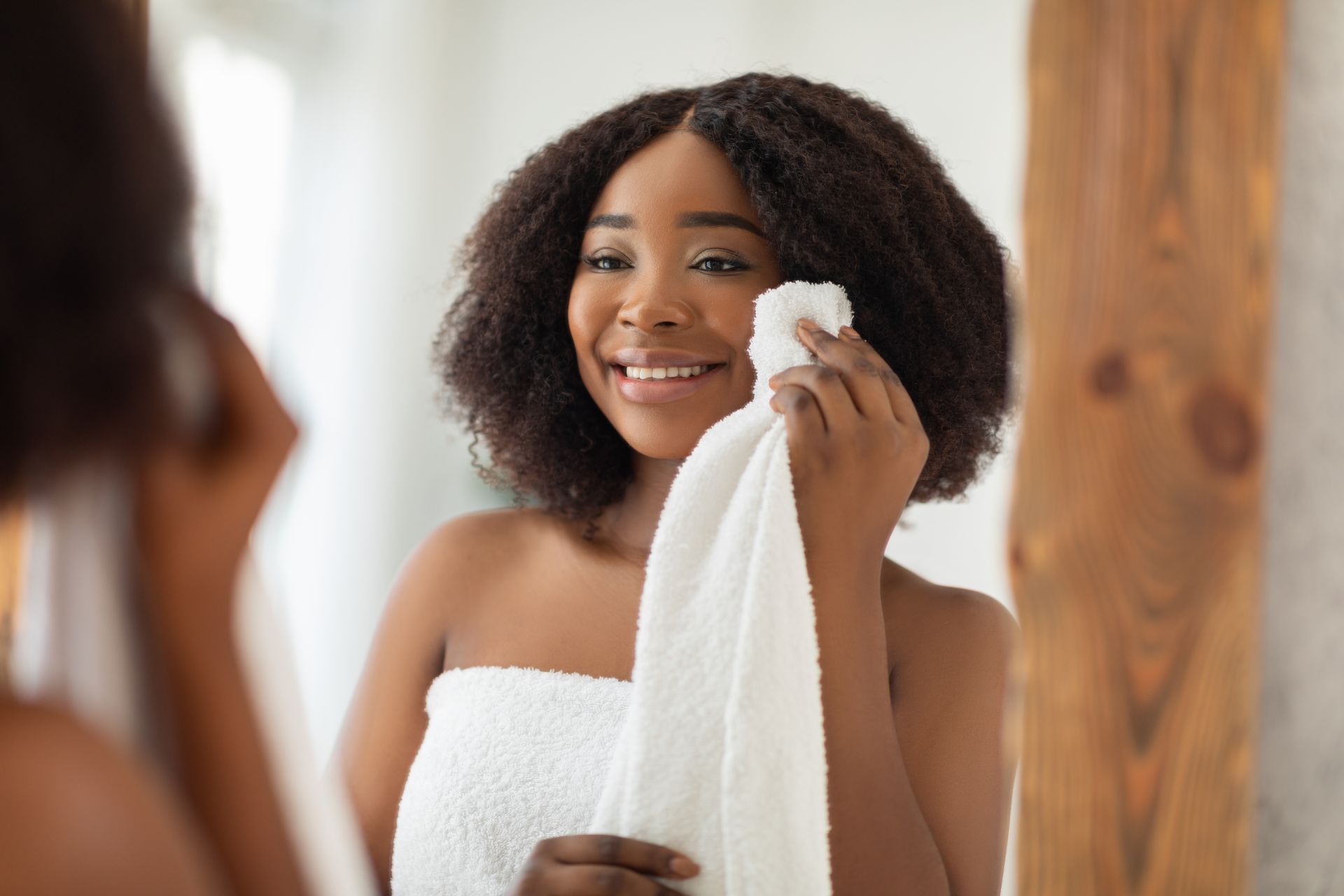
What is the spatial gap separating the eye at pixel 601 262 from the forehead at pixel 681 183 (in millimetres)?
38

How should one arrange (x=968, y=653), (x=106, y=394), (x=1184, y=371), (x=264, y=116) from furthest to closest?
1. (x=264, y=116)
2. (x=968, y=653)
3. (x=1184, y=371)
4. (x=106, y=394)

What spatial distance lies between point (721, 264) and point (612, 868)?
1.53ft

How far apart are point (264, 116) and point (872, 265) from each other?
154 cm

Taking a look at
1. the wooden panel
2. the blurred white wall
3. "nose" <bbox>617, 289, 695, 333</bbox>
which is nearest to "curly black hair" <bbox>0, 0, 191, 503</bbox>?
the wooden panel

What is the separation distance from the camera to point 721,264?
3.02ft

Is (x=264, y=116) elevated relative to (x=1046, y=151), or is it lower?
elevated

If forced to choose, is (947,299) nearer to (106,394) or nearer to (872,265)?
(872,265)

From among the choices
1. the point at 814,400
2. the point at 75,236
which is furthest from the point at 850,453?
the point at 75,236

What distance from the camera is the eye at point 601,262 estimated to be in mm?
958

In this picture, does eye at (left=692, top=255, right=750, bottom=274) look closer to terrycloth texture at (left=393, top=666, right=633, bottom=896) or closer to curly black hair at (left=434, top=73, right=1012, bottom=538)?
curly black hair at (left=434, top=73, right=1012, bottom=538)

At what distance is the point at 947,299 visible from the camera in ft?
3.26

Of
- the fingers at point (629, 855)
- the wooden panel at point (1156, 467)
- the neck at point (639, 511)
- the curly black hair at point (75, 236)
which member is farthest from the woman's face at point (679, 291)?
the curly black hair at point (75, 236)

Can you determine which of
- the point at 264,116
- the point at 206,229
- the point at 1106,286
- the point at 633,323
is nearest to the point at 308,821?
the point at 206,229

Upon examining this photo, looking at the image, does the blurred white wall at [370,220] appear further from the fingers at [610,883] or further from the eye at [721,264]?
the fingers at [610,883]
